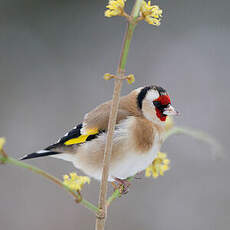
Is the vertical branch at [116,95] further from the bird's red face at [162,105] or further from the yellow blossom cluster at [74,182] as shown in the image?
the bird's red face at [162,105]

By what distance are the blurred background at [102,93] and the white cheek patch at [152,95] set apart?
4.04 ft

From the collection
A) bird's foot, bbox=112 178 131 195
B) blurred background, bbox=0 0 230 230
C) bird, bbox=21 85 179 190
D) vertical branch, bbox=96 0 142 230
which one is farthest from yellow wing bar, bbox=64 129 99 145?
blurred background, bbox=0 0 230 230

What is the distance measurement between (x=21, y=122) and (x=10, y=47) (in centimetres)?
64

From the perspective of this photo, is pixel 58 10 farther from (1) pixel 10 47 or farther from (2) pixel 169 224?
(2) pixel 169 224

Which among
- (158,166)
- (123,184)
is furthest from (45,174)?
(123,184)

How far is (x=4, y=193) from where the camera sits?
2066 millimetres

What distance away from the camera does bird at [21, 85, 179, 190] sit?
807 millimetres

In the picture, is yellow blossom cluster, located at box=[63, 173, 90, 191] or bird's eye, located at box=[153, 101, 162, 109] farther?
bird's eye, located at box=[153, 101, 162, 109]

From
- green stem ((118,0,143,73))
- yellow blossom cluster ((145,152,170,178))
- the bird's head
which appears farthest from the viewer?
the bird's head

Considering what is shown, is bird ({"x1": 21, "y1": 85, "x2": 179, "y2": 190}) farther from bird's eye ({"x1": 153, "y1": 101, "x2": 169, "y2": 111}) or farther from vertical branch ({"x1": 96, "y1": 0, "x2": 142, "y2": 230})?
vertical branch ({"x1": 96, "y1": 0, "x2": 142, "y2": 230})

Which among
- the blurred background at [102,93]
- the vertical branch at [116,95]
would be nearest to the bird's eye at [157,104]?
the vertical branch at [116,95]

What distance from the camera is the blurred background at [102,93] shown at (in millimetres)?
2053

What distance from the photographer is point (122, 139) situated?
0.85m

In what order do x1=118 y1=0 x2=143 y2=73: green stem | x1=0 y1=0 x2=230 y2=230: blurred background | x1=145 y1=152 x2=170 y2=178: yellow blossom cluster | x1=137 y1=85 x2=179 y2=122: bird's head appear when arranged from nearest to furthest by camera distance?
x1=118 y1=0 x2=143 y2=73: green stem, x1=145 y1=152 x2=170 y2=178: yellow blossom cluster, x1=137 y1=85 x2=179 y2=122: bird's head, x1=0 y1=0 x2=230 y2=230: blurred background
